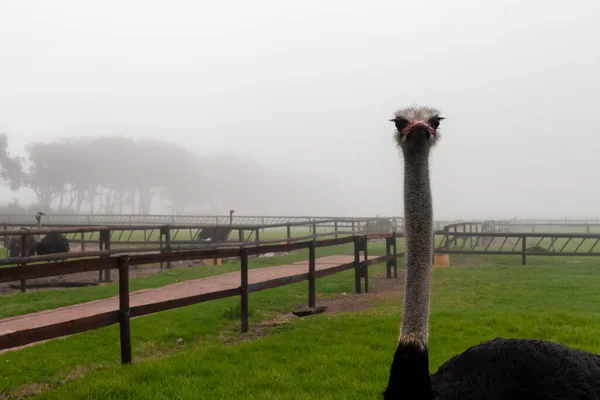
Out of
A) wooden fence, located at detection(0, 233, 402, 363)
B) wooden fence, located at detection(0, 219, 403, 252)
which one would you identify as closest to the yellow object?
wooden fence, located at detection(0, 219, 403, 252)

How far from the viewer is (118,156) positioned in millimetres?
79562

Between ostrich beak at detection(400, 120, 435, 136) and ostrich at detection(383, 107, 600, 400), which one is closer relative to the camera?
ostrich at detection(383, 107, 600, 400)

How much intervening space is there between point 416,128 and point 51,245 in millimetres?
12452

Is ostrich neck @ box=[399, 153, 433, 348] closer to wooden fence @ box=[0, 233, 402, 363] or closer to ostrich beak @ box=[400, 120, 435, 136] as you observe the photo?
ostrich beak @ box=[400, 120, 435, 136]

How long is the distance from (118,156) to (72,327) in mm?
79301

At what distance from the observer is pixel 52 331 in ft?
14.1

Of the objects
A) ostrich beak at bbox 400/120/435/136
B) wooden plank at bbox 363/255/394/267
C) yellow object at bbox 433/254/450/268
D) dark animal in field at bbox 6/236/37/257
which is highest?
A: ostrich beak at bbox 400/120/435/136

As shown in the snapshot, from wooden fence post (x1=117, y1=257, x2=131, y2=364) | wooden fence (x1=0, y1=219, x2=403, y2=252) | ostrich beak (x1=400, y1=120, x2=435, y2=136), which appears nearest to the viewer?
ostrich beak (x1=400, y1=120, x2=435, y2=136)

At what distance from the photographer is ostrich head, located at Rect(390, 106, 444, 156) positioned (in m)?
2.83

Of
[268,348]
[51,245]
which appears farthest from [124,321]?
[51,245]

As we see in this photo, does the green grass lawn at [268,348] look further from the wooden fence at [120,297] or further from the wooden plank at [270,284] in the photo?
the wooden plank at [270,284]

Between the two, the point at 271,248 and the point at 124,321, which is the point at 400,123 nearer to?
the point at 124,321

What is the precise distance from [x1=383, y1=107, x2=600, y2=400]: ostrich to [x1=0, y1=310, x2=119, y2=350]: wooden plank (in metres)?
2.92

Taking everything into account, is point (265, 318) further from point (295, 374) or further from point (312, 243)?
point (295, 374)
